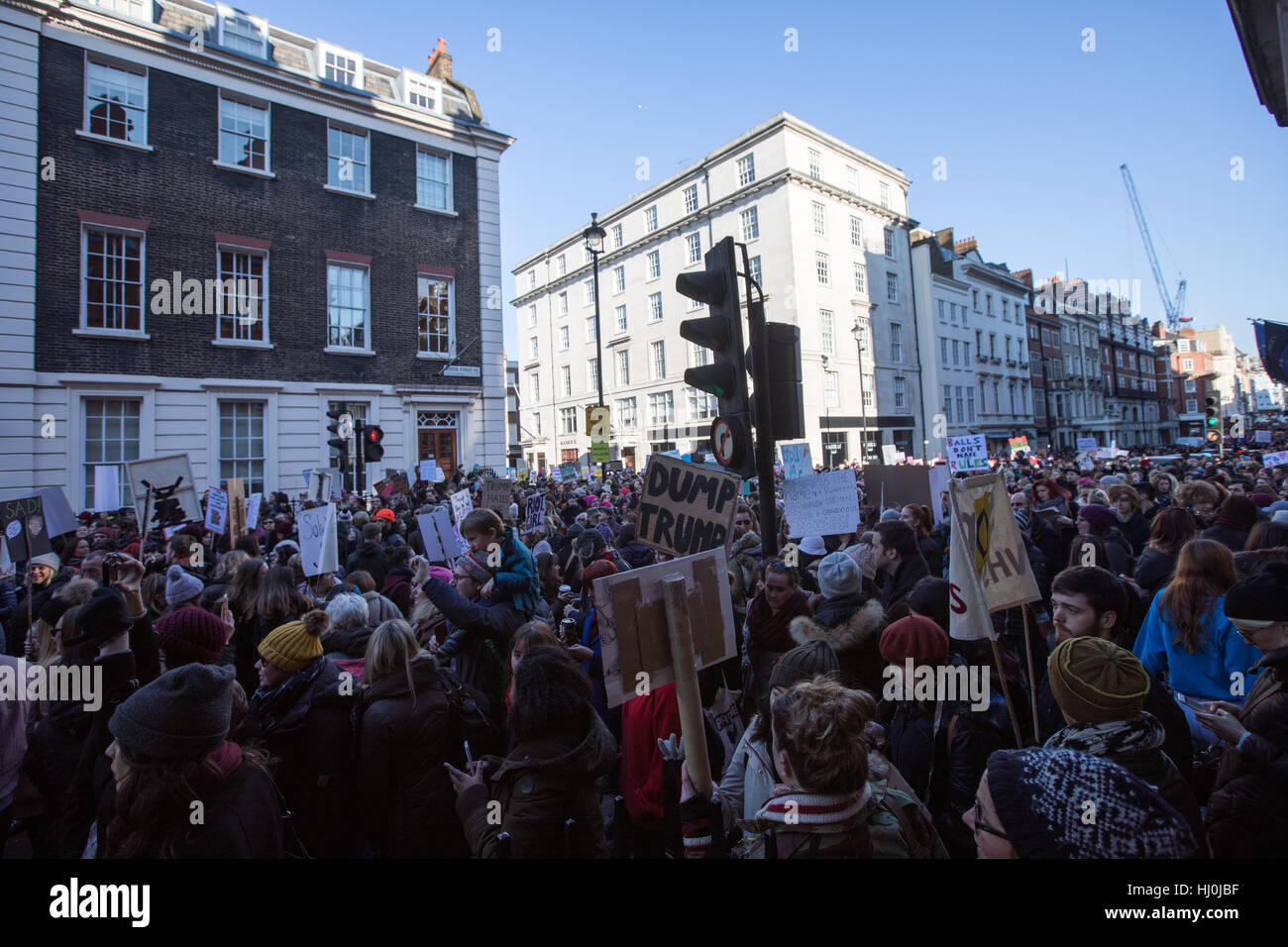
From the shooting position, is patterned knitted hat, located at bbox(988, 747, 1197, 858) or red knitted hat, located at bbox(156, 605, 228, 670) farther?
red knitted hat, located at bbox(156, 605, 228, 670)

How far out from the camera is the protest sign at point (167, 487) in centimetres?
927

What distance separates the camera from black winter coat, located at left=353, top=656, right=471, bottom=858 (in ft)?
9.61

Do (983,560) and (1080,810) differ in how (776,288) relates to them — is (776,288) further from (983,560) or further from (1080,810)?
(1080,810)

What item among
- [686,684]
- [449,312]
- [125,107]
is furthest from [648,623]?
[125,107]

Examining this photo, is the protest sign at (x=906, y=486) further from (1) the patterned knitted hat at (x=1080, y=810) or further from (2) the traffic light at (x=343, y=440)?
(2) the traffic light at (x=343, y=440)

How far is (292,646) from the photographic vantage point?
3.21 m

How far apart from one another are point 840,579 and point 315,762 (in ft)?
9.69

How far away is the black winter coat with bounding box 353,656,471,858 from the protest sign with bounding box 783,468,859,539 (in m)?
3.89

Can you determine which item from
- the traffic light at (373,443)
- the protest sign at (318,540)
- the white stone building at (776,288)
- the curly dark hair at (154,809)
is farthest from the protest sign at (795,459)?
the white stone building at (776,288)

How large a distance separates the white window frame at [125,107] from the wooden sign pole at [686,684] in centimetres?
2036

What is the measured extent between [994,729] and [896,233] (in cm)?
4907

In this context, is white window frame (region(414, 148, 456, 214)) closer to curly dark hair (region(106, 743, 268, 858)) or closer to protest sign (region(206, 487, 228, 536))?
protest sign (region(206, 487, 228, 536))

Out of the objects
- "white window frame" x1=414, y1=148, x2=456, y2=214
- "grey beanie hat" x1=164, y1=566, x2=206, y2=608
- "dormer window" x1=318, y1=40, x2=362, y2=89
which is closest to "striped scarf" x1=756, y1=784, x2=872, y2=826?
"grey beanie hat" x1=164, y1=566, x2=206, y2=608
